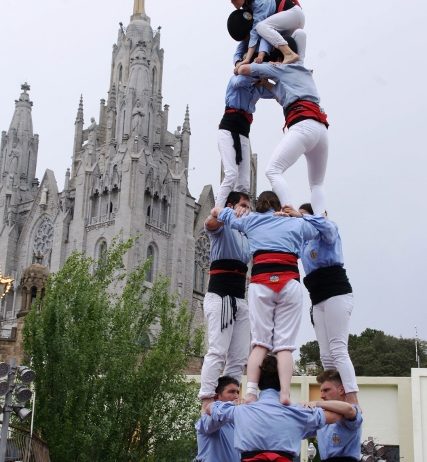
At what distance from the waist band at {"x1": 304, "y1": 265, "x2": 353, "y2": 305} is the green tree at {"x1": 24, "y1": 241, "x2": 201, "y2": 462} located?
44.8 ft

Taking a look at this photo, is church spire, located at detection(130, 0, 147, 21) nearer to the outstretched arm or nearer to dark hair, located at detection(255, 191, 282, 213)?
dark hair, located at detection(255, 191, 282, 213)

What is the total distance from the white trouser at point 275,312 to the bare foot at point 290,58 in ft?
8.86

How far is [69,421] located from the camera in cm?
2058

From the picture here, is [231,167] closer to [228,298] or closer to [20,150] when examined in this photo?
[228,298]

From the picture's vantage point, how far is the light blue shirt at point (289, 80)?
8656mm

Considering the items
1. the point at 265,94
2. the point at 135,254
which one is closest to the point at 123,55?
the point at 135,254

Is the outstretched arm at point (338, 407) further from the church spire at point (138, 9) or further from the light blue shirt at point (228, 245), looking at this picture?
the church spire at point (138, 9)

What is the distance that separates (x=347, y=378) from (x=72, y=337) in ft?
52.4

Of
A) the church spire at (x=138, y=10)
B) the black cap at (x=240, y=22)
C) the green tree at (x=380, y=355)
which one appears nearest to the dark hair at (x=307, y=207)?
the black cap at (x=240, y=22)

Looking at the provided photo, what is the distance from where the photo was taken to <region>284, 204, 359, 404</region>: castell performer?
7812 mm

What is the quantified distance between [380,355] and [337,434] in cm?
5414

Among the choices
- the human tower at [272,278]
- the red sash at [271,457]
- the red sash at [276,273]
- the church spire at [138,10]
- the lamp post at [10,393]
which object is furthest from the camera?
the church spire at [138,10]

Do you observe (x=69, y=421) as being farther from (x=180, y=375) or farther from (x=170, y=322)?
(x=170, y=322)

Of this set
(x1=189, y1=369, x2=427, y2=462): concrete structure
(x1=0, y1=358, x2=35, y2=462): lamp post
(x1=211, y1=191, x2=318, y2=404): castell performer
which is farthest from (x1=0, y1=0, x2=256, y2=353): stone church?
(x1=211, y1=191, x2=318, y2=404): castell performer
